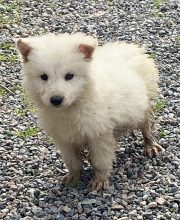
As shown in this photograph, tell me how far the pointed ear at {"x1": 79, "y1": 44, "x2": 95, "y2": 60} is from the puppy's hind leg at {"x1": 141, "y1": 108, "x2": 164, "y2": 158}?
1283mm

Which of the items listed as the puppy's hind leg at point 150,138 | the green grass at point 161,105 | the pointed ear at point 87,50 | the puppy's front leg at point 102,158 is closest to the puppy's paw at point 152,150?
the puppy's hind leg at point 150,138

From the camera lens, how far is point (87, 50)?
5.34 metres

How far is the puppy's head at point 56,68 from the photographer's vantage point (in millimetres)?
5188

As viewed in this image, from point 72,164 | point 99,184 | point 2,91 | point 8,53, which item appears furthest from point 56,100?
point 8,53

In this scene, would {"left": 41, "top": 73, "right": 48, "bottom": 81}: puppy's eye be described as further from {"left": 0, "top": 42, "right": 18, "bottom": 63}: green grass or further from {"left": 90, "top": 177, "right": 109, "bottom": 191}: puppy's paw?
{"left": 0, "top": 42, "right": 18, "bottom": 63}: green grass

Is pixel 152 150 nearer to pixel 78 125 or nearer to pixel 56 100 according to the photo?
pixel 78 125

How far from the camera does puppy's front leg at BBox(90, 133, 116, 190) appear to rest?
5.67 m

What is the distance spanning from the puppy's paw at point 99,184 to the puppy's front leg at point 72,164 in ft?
0.67

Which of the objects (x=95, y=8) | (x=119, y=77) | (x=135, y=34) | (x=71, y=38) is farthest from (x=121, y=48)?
(x=95, y=8)

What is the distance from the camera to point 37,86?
17.4 feet

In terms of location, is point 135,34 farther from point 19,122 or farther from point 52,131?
point 52,131

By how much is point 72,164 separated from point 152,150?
3.16ft

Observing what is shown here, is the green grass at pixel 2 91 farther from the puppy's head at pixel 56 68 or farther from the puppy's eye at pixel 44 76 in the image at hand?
the puppy's eye at pixel 44 76

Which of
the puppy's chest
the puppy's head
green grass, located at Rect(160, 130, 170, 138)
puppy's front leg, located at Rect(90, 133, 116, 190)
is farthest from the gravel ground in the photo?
the puppy's head
